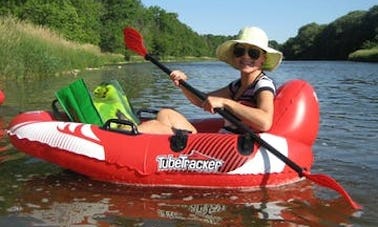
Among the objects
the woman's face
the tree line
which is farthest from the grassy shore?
the woman's face

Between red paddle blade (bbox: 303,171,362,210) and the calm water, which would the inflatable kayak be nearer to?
the calm water

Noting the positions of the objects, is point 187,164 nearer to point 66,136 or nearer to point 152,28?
point 66,136

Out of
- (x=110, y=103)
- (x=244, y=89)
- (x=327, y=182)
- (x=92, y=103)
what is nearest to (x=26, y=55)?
(x=110, y=103)

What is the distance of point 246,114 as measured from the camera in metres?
4.07

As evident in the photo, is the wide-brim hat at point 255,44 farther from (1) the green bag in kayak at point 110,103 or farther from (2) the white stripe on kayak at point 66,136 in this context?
(2) the white stripe on kayak at point 66,136

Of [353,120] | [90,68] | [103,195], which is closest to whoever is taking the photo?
[103,195]

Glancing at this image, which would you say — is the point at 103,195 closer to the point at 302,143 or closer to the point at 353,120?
the point at 302,143

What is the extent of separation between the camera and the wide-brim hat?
4148mm

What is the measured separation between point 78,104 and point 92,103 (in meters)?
0.12

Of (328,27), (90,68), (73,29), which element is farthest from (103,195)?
(328,27)

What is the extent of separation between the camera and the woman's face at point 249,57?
4215 mm

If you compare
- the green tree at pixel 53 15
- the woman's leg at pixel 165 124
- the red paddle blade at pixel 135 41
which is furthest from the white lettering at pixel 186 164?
the green tree at pixel 53 15

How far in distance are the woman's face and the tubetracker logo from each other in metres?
0.73

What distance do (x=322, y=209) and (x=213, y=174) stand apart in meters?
0.83
